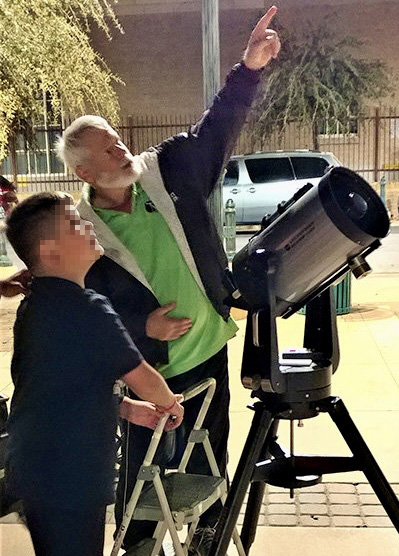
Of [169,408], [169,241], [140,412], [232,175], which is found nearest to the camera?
[169,408]

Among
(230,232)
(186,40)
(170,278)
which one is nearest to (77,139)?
(170,278)

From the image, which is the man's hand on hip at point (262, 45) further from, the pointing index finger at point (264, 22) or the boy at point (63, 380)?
the boy at point (63, 380)

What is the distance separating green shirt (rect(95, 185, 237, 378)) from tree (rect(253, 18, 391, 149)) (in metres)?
16.1

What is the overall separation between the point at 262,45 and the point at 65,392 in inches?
50.4

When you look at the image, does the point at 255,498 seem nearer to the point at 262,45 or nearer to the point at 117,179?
the point at 117,179

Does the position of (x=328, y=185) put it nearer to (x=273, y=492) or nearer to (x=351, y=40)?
(x=273, y=492)

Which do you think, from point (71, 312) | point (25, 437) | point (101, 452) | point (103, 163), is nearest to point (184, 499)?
point (101, 452)

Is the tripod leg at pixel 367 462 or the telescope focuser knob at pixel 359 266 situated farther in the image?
the tripod leg at pixel 367 462

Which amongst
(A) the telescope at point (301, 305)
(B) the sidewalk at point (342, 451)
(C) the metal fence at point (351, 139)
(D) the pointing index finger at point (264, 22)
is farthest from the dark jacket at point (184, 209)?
(C) the metal fence at point (351, 139)

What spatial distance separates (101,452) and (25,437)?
19 cm

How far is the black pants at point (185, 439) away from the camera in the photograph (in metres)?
2.45

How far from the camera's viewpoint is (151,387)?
75.3 inches

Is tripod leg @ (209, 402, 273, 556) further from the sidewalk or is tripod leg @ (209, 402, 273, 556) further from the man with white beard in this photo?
the sidewalk

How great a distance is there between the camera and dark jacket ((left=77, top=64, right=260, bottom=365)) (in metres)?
2.30
